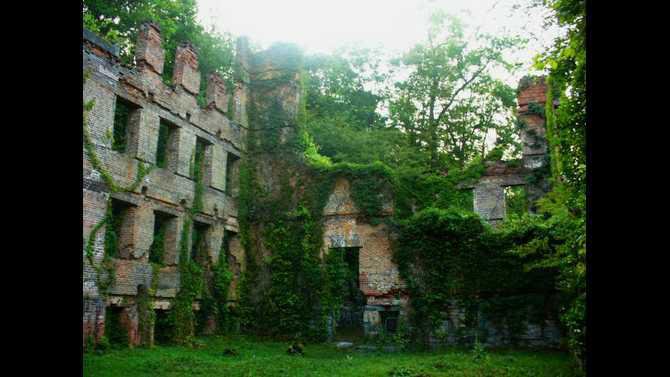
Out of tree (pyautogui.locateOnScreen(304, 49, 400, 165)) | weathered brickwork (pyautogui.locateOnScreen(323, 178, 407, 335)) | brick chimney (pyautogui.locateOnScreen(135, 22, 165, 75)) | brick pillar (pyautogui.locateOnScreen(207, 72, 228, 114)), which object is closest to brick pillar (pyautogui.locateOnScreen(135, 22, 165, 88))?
brick chimney (pyautogui.locateOnScreen(135, 22, 165, 75))

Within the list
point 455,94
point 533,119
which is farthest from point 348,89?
point 533,119

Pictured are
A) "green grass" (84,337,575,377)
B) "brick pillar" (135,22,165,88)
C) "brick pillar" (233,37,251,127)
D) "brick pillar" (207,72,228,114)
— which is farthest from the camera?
"brick pillar" (233,37,251,127)

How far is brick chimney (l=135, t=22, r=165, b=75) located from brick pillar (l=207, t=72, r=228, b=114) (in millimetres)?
2752

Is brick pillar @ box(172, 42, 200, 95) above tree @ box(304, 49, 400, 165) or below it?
below

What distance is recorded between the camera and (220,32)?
1233 inches

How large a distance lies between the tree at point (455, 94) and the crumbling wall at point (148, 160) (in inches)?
578

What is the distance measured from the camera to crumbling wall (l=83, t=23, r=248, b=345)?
13.9 m

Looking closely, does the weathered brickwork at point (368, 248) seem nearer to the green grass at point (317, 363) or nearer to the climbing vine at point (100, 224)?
the green grass at point (317, 363)

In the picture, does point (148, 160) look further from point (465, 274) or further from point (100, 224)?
point (465, 274)

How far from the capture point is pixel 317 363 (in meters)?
13.4

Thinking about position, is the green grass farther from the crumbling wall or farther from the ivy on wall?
the crumbling wall

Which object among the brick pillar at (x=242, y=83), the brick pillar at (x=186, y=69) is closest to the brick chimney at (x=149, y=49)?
the brick pillar at (x=186, y=69)
